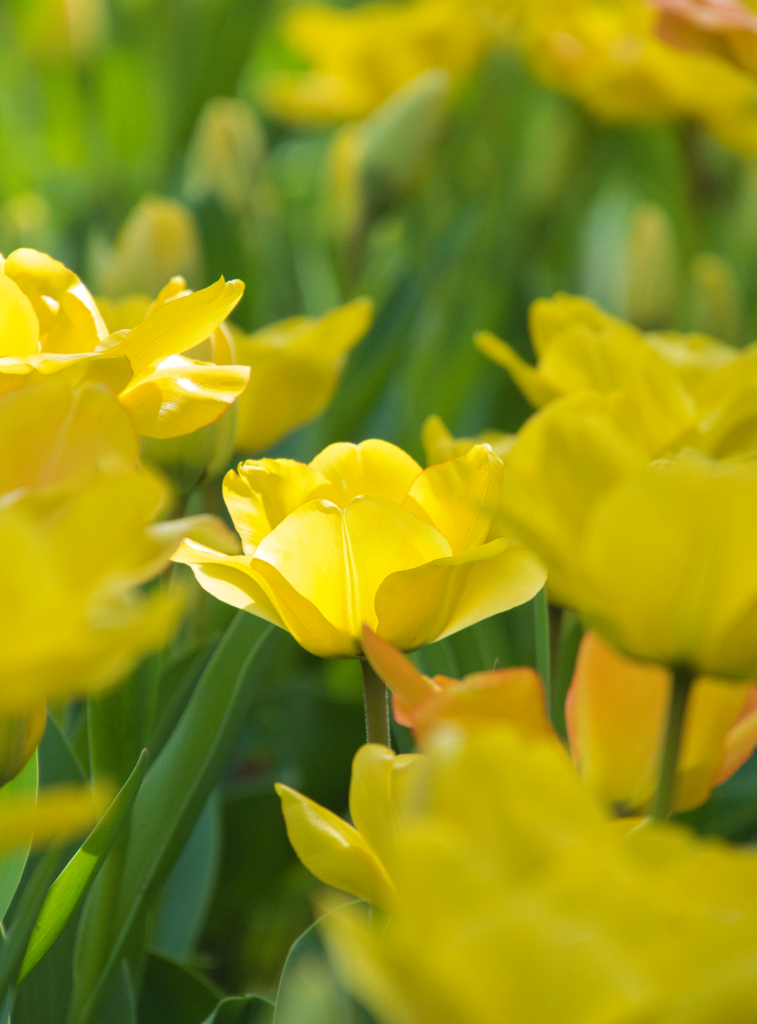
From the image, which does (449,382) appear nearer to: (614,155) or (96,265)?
(96,265)

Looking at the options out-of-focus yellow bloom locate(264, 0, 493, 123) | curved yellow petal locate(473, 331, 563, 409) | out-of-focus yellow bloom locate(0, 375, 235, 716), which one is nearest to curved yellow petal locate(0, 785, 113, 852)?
out-of-focus yellow bloom locate(0, 375, 235, 716)

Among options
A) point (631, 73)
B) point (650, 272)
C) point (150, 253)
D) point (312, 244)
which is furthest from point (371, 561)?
point (312, 244)

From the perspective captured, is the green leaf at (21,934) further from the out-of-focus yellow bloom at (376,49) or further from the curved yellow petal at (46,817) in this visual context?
the out-of-focus yellow bloom at (376,49)

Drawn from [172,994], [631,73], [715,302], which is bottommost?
[172,994]

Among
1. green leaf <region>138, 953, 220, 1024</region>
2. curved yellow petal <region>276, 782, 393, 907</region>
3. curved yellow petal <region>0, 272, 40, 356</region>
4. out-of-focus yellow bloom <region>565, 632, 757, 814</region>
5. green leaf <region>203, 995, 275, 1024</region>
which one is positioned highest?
curved yellow petal <region>0, 272, 40, 356</region>

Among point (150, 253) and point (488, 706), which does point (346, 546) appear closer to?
point (488, 706)

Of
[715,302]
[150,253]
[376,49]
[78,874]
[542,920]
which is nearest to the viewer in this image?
[542,920]

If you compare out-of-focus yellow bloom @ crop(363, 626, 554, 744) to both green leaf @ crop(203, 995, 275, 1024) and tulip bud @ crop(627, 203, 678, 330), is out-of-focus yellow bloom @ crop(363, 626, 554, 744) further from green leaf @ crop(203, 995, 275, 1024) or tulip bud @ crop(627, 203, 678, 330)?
tulip bud @ crop(627, 203, 678, 330)
